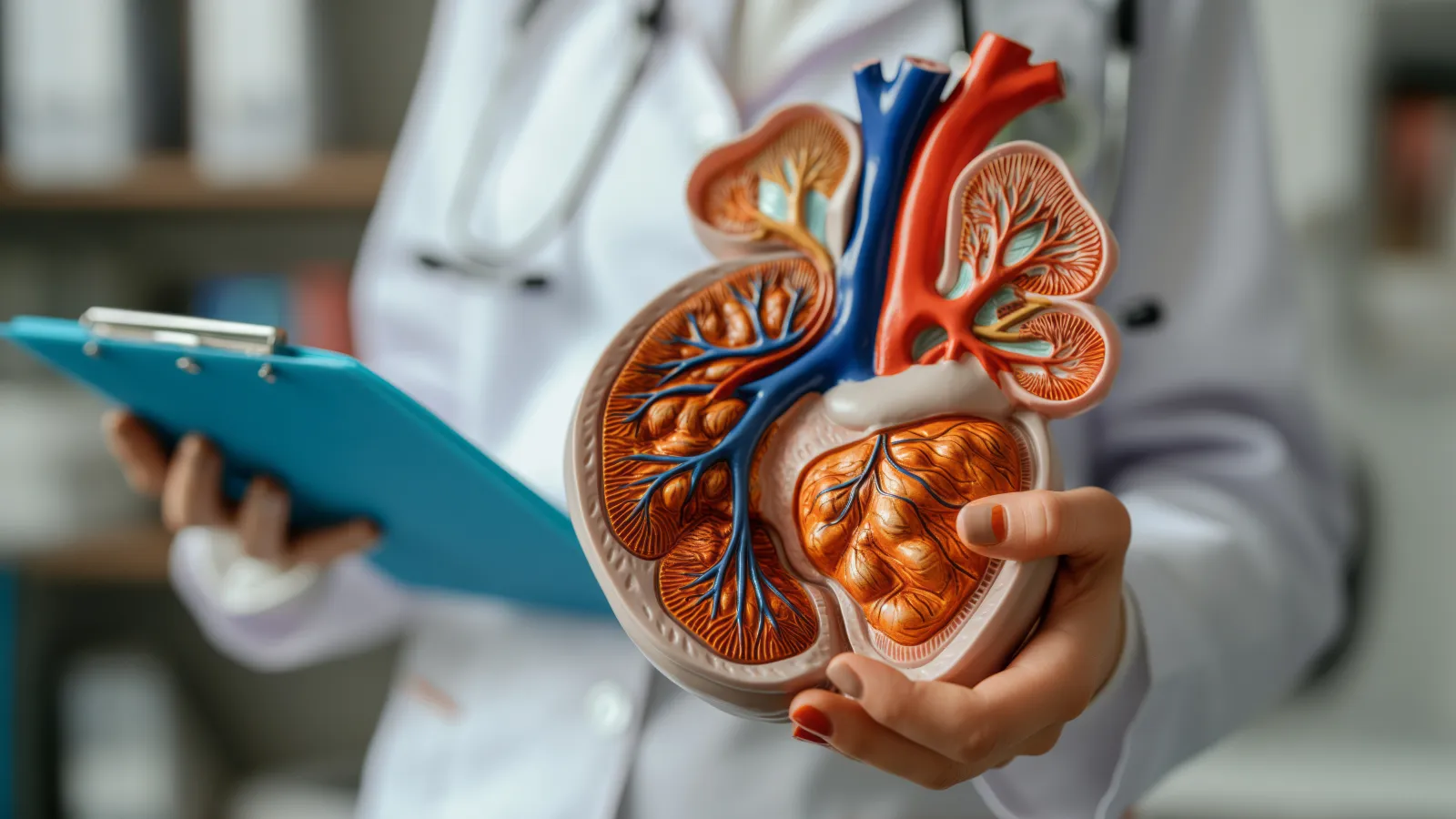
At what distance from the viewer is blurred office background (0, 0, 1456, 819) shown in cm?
119

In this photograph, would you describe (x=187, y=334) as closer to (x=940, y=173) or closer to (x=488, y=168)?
(x=488, y=168)

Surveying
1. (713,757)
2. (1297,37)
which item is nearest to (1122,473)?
(713,757)

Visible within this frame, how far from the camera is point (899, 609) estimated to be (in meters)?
0.36

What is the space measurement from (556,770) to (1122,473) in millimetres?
363

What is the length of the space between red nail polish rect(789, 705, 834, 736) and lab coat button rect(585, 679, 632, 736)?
26 cm

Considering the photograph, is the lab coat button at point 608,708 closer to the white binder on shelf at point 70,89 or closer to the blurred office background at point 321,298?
the blurred office background at point 321,298

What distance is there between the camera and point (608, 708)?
0.57 metres

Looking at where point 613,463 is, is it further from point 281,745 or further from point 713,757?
point 281,745

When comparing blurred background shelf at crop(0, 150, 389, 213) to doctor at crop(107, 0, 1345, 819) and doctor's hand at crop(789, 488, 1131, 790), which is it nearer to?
doctor at crop(107, 0, 1345, 819)

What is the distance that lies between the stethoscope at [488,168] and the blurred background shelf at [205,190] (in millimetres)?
639

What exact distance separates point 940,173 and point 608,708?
0.33m

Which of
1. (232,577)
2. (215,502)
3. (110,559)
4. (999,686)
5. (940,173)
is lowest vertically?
(110,559)

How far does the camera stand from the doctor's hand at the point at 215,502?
1.90ft

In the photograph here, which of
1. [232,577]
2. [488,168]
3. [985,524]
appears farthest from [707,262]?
[232,577]
